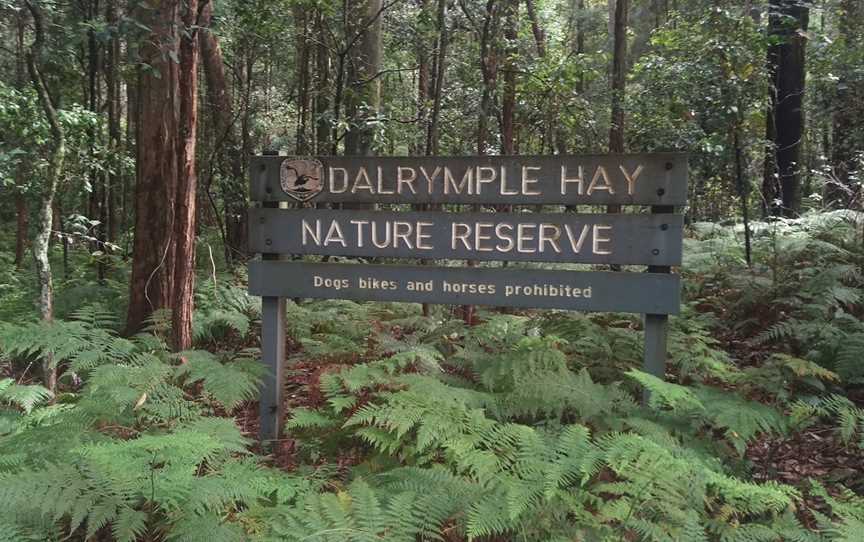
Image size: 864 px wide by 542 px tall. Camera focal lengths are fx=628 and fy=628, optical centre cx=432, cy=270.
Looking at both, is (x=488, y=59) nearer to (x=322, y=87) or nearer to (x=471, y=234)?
(x=322, y=87)

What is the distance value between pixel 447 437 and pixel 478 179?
5.57 ft

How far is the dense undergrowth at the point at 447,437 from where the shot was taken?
8.55 ft

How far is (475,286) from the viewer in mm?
4109

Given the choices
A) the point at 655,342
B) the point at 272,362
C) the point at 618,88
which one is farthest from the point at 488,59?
the point at 272,362

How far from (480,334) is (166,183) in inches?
124

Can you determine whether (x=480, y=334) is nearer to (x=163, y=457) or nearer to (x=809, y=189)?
Answer: (x=163, y=457)

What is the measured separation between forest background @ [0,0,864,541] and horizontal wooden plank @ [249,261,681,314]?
48 cm

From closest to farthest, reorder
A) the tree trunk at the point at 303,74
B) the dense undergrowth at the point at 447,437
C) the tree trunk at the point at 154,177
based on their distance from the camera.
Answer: the dense undergrowth at the point at 447,437, the tree trunk at the point at 154,177, the tree trunk at the point at 303,74

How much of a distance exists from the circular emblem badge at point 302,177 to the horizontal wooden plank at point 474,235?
0.13 meters

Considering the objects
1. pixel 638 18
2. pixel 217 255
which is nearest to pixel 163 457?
pixel 217 255

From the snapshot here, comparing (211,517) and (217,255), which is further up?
(217,255)

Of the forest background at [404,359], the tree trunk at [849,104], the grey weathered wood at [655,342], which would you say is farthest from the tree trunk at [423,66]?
the tree trunk at [849,104]

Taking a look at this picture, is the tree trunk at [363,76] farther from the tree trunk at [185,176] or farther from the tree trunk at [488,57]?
the tree trunk at [185,176]

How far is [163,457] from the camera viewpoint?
2771mm
